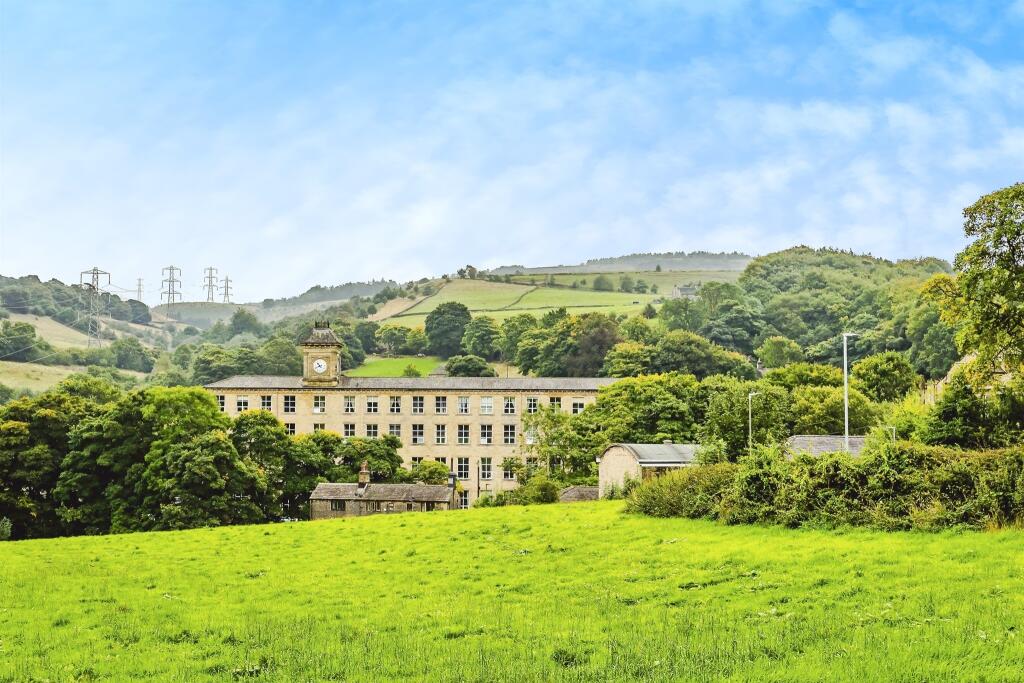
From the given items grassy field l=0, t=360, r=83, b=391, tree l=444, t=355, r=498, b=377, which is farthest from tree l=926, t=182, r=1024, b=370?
grassy field l=0, t=360, r=83, b=391

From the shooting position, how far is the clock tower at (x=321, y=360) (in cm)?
10950

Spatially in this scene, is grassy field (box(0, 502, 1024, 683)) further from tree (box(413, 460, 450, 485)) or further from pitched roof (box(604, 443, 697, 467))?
tree (box(413, 460, 450, 485))

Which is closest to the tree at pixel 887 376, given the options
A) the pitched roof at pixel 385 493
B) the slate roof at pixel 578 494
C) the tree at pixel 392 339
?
the slate roof at pixel 578 494

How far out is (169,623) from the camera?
22.2 m

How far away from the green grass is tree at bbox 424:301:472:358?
230 centimetres

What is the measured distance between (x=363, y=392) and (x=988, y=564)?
91553mm

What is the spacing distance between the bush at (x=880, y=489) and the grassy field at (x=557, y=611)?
1.12m

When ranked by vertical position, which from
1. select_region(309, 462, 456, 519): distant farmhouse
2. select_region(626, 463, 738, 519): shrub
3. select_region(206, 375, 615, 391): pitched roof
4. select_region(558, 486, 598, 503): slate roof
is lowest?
select_region(309, 462, 456, 519): distant farmhouse

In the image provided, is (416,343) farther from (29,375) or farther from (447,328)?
(29,375)

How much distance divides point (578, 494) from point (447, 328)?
124 meters

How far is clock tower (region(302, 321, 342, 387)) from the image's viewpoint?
359 ft

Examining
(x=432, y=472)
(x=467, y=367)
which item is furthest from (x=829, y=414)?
(x=467, y=367)

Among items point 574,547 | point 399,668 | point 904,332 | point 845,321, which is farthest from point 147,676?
point 845,321

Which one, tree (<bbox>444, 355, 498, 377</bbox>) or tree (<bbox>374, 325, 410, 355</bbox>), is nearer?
tree (<bbox>444, 355, 498, 377</bbox>)
